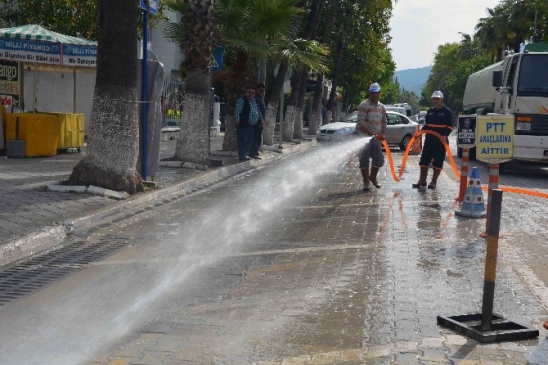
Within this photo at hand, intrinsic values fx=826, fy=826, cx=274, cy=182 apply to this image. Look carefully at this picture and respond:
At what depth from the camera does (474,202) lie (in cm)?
1170

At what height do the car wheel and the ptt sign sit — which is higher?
the ptt sign

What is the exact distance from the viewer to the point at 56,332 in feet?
18.4

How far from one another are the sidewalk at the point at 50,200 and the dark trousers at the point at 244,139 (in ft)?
4.38

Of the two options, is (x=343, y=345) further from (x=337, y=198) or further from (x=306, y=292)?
(x=337, y=198)

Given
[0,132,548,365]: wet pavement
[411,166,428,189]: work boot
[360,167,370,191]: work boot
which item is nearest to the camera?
[0,132,548,365]: wet pavement

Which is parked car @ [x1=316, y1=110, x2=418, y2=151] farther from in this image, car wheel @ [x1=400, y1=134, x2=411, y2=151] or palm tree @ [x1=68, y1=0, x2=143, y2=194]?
palm tree @ [x1=68, y1=0, x2=143, y2=194]

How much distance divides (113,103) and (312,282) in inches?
239

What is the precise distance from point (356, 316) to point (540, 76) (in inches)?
611

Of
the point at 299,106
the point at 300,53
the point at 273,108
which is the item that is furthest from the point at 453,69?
the point at 300,53

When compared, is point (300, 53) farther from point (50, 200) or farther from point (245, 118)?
point (50, 200)

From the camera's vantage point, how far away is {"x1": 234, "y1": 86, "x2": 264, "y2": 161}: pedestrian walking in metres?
19.7

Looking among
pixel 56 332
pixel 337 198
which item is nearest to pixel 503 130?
pixel 56 332

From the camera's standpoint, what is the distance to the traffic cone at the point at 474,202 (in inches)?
459

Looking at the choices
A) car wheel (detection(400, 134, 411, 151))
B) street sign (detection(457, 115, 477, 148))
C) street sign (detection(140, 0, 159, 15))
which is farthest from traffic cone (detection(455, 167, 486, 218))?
car wheel (detection(400, 134, 411, 151))
